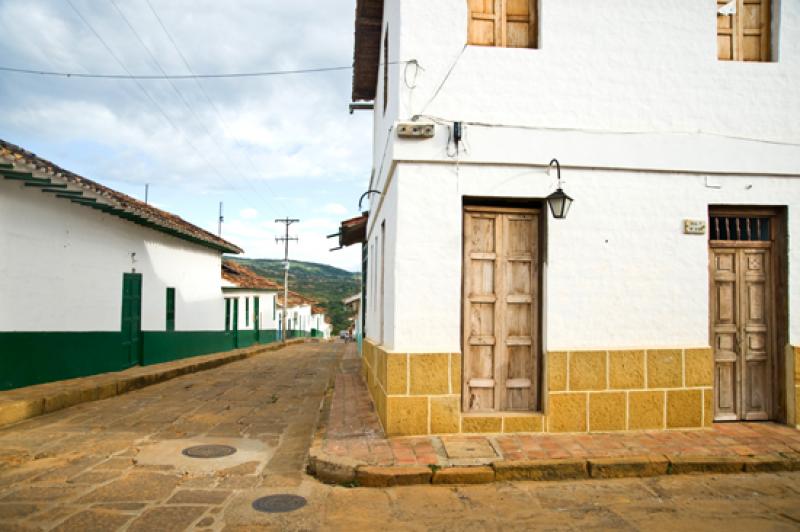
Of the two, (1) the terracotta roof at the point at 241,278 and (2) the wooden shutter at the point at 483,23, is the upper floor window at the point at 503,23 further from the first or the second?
(1) the terracotta roof at the point at 241,278

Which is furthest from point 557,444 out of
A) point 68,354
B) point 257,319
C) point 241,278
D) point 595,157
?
point 257,319

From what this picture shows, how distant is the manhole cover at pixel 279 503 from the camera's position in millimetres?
4547

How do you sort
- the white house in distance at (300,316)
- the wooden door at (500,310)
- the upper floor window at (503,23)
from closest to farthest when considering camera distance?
the wooden door at (500,310)
the upper floor window at (503,23)
the white house in distance at (300,316)

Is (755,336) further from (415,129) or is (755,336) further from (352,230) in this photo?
(352,230)

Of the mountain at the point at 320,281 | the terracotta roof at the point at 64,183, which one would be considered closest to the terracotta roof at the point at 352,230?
the terracotta roof at the point at 64,183

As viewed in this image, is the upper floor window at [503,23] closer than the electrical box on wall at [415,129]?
No

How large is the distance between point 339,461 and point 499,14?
5104 millimetres

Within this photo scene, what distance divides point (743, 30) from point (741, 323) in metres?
3.51

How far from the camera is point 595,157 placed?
21.7ft

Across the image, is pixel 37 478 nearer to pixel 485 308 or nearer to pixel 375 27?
pixel 485 308

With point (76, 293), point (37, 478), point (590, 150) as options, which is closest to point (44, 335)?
point (76, 293)

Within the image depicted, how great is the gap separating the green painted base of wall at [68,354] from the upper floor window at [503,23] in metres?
8.47

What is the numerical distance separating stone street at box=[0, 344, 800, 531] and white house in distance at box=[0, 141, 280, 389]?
3548 millimetres

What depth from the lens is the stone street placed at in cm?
429
